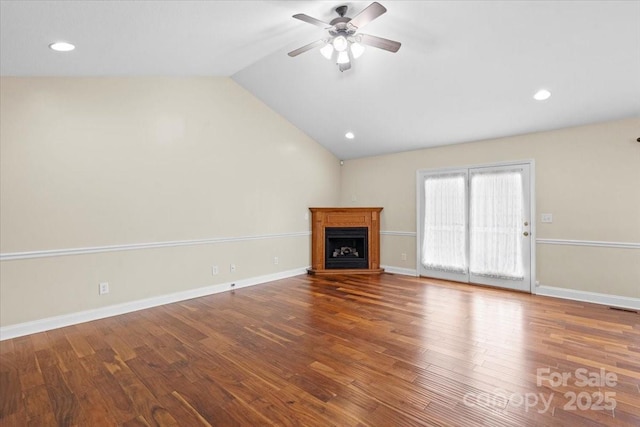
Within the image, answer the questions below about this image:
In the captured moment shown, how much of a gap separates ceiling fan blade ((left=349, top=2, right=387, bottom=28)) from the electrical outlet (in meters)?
3.77

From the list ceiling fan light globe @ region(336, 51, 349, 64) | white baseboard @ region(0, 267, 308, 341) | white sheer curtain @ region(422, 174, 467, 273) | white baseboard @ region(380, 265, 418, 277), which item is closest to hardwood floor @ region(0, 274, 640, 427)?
white baseboard @ region(0, 267, 308, 341)

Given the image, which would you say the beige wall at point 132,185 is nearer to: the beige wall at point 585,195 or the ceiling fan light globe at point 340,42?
the ceiling fan light globe at point 340,42

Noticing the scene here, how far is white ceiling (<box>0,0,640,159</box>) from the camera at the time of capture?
8.31ft

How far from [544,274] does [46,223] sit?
6156 millimetres

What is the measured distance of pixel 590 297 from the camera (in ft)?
13.7

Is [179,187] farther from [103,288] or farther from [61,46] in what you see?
[61,46]

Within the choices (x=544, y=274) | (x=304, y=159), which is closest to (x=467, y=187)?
(x=544, y=274)

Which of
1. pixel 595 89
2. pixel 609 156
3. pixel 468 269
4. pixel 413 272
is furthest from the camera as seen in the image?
pixel 413 272

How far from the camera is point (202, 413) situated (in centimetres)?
197

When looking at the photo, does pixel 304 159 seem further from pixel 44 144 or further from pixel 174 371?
pixel 174 371

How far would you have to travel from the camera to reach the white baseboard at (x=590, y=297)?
12.9 feet

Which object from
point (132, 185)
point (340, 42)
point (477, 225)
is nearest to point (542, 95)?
point (477, 225)

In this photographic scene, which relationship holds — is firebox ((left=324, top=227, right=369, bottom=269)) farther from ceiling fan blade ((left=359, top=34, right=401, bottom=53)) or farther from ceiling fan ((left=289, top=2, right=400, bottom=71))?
ceiling fan blade ((left=359, top=34, right=401, bottom=53))

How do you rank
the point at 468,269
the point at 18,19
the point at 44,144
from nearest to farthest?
the point at 18,19 → the point at 44,144 → the point at 468,269
